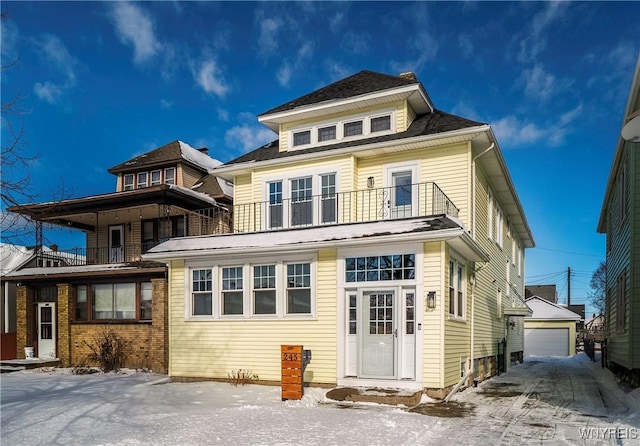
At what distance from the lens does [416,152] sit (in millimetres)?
13109

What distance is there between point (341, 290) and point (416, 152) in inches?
167

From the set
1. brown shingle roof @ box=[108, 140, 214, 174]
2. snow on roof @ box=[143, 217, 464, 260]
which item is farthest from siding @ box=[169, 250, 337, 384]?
brown shingle roof @ box=[108, 140, 214, 174]

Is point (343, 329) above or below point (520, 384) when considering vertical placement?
above

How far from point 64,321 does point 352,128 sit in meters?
12.0

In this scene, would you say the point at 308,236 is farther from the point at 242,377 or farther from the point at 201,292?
the point at 242,377

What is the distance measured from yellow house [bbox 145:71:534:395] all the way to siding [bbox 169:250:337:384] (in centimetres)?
3

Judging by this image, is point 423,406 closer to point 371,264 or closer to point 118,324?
point 371,264

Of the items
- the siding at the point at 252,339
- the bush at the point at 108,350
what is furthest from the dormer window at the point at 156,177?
the siding at the point at 252,339

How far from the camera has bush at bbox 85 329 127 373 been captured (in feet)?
52.6

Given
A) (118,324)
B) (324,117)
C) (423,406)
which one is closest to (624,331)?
(423,406)

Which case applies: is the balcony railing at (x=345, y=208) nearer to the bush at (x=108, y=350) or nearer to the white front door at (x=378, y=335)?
the white front door at (x=378, y=335)

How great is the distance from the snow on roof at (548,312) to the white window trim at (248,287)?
23559 millimetres

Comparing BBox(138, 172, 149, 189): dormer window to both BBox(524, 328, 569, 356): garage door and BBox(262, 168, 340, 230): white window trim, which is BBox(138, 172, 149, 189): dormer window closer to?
BBox(262, 168, 340, 230): white window trim

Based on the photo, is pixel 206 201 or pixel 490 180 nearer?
pixel 490 180
